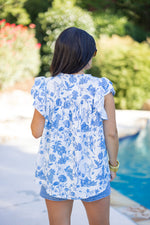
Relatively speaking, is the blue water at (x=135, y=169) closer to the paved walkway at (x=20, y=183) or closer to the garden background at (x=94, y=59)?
the paved walkway at (x=20, y=183)

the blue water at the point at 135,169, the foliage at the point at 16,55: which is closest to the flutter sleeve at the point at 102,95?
the blue water at the point at 135,169

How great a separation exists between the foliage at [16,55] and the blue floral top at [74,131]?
8.63 meters

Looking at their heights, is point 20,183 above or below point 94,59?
above

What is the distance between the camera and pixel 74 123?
1.69 metres

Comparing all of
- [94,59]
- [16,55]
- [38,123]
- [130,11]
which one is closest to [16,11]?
[16,55]

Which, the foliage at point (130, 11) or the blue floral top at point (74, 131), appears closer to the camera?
the blue floral top at point (74, 131)

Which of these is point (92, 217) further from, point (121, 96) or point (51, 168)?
point (121, 96)

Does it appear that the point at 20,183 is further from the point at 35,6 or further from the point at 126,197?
the point at 35,6

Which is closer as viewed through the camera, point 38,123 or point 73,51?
point 73,51

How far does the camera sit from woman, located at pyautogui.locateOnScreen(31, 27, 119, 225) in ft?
5.47

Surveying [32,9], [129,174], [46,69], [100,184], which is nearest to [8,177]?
[129,174]

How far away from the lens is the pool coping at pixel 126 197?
306cm

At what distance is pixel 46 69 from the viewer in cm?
1271

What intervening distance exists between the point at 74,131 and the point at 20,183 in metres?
2.35
